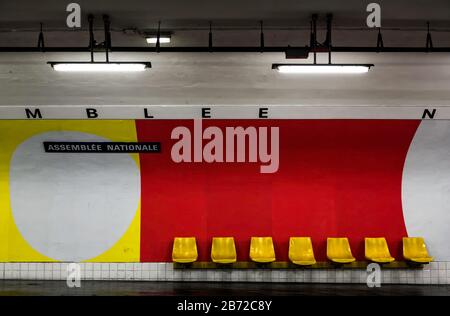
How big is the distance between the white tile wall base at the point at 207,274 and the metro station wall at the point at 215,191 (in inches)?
6.3

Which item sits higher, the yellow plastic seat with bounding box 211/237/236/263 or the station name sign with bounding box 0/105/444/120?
the station name sign with bounding box 0/105/444/120

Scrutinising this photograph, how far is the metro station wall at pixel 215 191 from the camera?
25.3 feet

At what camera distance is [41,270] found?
769 centimetres

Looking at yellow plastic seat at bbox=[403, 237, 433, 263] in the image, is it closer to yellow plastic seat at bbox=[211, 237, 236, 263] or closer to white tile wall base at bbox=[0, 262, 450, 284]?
white tile wall base at bbox=[0, 262, 450, 284]

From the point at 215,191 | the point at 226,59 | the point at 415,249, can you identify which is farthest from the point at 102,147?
the point at 415,249

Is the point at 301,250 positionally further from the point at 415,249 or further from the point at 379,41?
the point at 379,41

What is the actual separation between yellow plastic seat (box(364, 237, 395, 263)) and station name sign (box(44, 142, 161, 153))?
4.03 metres

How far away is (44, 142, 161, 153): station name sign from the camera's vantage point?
25.4ft

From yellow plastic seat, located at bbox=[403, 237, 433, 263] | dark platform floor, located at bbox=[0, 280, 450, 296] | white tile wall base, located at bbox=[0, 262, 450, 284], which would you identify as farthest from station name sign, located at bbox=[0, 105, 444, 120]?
dark platform floor, located at bbox=[0, 280, 450, 296]

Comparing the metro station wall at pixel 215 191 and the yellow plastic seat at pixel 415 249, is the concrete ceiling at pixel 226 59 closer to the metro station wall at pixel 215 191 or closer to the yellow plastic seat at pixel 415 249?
the metro station wall at pixel 215 191

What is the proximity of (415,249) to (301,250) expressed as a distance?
6.48 ft

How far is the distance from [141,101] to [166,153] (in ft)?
3.31

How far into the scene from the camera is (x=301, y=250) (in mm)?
7652
